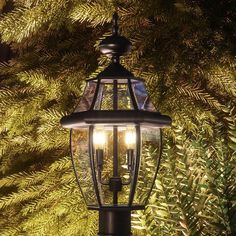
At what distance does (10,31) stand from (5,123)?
0.43 m

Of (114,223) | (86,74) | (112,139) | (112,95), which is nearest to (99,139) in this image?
(112,139)

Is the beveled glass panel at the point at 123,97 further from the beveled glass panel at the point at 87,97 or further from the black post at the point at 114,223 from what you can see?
the black post at the point at 114,223

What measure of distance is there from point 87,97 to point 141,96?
0.16 meters

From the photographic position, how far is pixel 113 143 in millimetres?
2006

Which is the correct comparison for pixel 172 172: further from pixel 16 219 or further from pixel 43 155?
pixel 43 155

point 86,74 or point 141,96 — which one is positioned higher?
point 86,74

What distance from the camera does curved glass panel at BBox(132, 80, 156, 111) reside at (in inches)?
79.1

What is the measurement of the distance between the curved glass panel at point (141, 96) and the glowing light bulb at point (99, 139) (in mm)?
136

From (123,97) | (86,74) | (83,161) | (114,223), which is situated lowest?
(114,223)

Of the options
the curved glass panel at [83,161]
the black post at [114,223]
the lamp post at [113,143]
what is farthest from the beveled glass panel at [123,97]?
the black post at [114,223]

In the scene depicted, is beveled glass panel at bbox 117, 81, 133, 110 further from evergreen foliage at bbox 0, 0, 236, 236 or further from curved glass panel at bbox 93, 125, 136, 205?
evergreen foliage at bbox 0, 0, 236, 236

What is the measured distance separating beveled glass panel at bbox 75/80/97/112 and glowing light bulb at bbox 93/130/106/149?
0.26 ft

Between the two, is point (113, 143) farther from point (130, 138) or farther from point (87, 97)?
point (87, 97)

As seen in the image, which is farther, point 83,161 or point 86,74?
point 86,74
